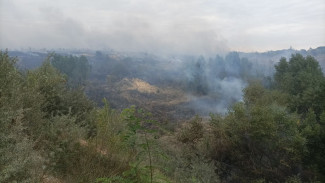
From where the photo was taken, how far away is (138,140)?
3.50m

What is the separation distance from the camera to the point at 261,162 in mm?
14516

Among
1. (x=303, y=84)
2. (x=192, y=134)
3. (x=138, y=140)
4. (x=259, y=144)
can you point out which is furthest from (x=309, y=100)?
(x=138, y=140)

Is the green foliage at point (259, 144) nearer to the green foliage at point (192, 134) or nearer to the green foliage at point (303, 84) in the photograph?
the green foliage at point (192, 134)

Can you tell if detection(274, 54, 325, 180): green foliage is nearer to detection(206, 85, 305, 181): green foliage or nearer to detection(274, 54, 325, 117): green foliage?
detection(274, 54, 325, 117): green foliage

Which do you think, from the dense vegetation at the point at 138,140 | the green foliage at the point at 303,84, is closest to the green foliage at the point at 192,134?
the dense vegetation at the point at 138,140

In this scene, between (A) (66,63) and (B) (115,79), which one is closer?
(A) (66,63)

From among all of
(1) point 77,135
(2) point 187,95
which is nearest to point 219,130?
(1) point 77,135

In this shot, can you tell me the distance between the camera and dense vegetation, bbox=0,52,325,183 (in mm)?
3090

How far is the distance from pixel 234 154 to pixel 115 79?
234 feet

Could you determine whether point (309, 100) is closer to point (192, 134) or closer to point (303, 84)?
point (303, 84)

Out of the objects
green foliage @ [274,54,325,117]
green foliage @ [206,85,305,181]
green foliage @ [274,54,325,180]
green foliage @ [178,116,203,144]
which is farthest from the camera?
green foliage @ [274,54,325,117]

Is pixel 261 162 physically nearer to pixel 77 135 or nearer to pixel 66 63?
pixel 77 135

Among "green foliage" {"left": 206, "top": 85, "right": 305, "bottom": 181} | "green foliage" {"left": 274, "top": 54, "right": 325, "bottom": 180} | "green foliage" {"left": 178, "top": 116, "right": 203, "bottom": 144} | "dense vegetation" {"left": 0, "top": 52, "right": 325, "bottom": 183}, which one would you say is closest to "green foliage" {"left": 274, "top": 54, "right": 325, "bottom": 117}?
"green foliage" {"left": 274, "top": 54, "right": 325, "bottom": 180}

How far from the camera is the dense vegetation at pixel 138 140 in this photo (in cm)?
309
